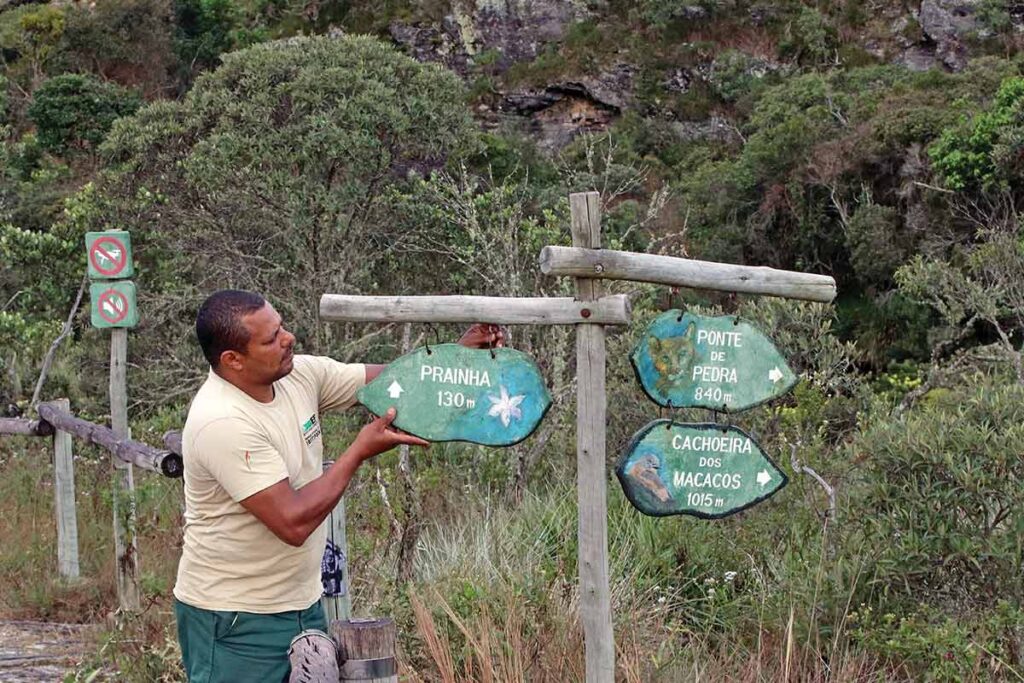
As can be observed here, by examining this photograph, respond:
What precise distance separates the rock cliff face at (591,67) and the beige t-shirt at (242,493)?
24481 mm

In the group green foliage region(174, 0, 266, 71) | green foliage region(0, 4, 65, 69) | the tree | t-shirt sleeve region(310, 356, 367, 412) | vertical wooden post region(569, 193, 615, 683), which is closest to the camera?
t-shirt sleeve region(310, 356, 367, 412)

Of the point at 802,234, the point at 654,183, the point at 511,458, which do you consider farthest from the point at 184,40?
the point at 511,458

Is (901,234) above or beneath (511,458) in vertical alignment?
above

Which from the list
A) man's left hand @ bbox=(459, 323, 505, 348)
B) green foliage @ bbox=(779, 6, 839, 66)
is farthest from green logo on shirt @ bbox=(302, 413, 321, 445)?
green foliage @ bbox=(779, 6, 839, 66)

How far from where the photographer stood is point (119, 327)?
565 centimetres

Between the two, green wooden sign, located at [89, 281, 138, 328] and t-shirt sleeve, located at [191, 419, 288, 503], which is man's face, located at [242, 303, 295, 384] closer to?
t-shirt sleeve, located at [191, 419, 288, 503]

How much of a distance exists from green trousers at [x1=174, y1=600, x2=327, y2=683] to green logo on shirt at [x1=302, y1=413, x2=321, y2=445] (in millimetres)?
422

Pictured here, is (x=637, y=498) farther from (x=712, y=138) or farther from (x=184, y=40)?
(x=184, y=40)

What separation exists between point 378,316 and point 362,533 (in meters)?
2.57

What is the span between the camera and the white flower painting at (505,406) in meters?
3.44

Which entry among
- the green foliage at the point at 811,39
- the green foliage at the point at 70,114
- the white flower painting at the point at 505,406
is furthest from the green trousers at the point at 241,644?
the green foliage at the point at 811,39

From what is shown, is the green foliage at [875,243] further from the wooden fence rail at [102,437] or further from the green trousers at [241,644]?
the green trousers at [241,644]

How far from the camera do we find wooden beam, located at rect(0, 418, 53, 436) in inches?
261

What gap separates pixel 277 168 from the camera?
13086 mm
